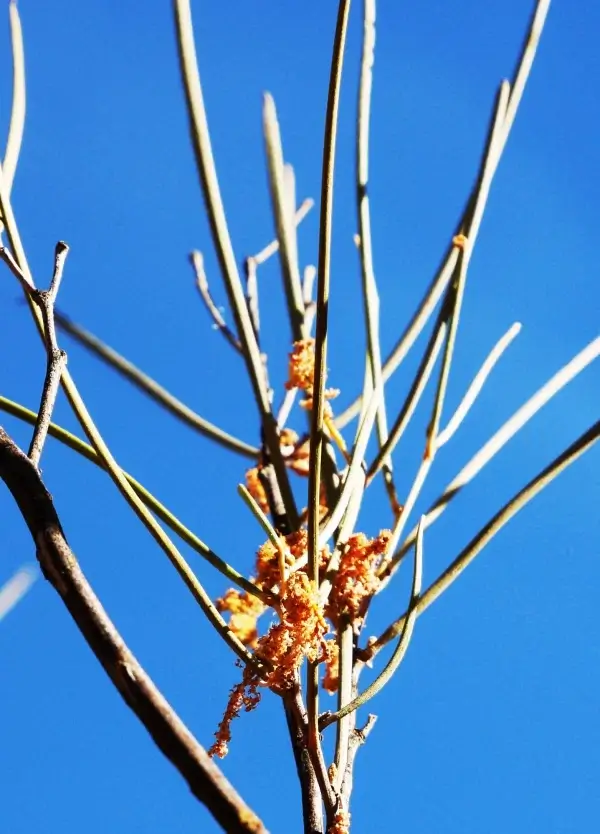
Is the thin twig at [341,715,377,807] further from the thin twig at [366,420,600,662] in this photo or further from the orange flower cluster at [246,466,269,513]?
the orange flower cluster at [246,466,269,513]

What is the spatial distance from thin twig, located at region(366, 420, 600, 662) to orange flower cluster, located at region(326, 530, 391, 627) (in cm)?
8

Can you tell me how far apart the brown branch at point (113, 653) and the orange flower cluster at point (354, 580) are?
582 mm

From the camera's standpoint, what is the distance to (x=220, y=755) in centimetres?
102

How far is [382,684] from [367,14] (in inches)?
53.2

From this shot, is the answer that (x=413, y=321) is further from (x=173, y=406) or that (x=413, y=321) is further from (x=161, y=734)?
(x=161, y=734)

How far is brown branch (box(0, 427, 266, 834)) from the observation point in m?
0.52

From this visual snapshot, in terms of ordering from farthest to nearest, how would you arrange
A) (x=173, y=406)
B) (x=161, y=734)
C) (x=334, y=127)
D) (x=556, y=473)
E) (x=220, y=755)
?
(x=173, y=406)
(x=556, y=473)
(x=220, y=755)
(x=334, y=127)
(x=161, y=734)

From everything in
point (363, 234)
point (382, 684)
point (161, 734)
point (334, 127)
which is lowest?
point (161, 734)

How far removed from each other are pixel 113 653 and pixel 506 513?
2.25 ft

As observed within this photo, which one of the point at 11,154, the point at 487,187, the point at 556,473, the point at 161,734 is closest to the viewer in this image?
the point at 161,734

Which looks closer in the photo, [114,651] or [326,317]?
[114,651]

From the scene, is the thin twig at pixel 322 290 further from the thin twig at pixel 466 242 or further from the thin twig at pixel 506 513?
the thin twig at pixel 466 242

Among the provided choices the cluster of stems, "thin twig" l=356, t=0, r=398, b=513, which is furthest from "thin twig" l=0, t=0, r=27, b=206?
"thin twig" l=356, t=0, r=398, b=513

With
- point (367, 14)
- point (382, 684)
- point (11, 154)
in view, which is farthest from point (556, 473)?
point (367, 14)
